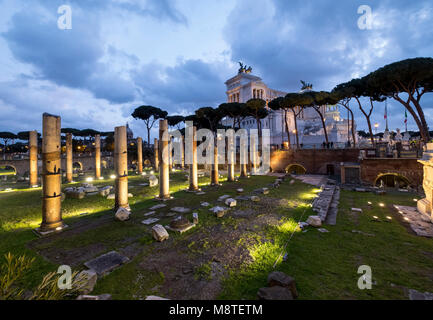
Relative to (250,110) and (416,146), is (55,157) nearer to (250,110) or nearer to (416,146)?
(416,146)

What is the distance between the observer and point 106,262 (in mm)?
4754

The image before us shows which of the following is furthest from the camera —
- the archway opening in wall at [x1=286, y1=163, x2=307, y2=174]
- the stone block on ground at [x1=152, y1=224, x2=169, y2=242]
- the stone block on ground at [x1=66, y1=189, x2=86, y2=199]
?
the archway opening in wall at [x1=286, y1=163, x2=307, y2=174]

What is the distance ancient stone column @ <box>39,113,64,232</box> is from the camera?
709 cm

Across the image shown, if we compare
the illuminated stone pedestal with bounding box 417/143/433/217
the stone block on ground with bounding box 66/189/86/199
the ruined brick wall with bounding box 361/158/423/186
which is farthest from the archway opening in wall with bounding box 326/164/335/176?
the stone block on ground with bounding box 66/189/86/199

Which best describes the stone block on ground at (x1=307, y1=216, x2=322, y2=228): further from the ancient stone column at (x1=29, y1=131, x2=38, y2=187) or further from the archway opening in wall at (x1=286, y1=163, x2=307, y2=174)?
the ancient stone column at (x1=29, y1=131, x2=38, y2=187)

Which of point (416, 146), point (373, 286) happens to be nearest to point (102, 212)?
point (373, 286)

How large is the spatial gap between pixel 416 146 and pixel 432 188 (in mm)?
13354

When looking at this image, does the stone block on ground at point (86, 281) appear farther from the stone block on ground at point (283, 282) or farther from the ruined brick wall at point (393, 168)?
the ruined brick wall at point (393, 168)

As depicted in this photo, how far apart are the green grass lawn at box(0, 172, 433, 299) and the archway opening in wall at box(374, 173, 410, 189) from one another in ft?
33.4

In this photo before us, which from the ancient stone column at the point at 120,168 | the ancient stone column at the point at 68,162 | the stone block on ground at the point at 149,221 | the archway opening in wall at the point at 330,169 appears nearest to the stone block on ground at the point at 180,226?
the stone block on ground at the point at 149,221

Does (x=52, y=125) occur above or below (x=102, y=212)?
above

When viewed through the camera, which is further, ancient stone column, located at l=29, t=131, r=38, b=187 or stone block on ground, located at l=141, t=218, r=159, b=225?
ancient stone column, located at l=29, t=131, r=38, b=187

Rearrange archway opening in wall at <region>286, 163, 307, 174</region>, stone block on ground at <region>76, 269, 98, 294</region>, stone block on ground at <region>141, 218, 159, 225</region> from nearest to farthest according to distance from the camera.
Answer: stone block on ground at <region>76, 269, 98, 294</region> → stone block on ground at <region>141, 218, 159, 225</region> → archway opening in wall at <region>286, 163, 307, 174</region>
